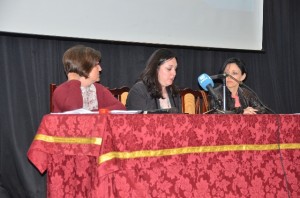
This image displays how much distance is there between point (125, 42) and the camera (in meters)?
3.64

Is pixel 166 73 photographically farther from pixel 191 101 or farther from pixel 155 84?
pixel 191 101

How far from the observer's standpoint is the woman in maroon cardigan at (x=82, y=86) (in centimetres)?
247

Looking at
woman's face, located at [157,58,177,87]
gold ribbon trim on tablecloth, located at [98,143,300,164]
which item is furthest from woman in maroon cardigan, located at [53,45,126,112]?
gold ribbon trim on tablecloth, located at [98,143,300,164]

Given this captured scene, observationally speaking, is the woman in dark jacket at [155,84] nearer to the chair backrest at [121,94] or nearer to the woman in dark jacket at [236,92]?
the chair backrest at [121,94]

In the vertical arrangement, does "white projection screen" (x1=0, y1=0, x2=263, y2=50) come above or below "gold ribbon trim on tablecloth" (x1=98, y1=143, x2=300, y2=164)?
above

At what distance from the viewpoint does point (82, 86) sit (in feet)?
9.09

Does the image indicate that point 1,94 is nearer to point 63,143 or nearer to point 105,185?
point 63,143

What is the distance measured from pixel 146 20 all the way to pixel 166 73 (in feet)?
3.47

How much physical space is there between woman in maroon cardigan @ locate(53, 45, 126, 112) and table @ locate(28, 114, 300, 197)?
0.49 m

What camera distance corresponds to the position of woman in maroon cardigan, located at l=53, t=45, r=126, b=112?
97.3 inches

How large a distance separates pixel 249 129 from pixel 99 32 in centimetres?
185

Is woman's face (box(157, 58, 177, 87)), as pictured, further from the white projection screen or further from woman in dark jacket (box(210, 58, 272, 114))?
the white projection screen

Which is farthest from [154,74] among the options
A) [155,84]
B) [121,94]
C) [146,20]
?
[146,20]

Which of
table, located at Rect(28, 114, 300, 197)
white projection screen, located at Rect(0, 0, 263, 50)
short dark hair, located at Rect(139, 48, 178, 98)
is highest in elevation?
white projection screen, located at Rect(0, 0, 263, 50)
